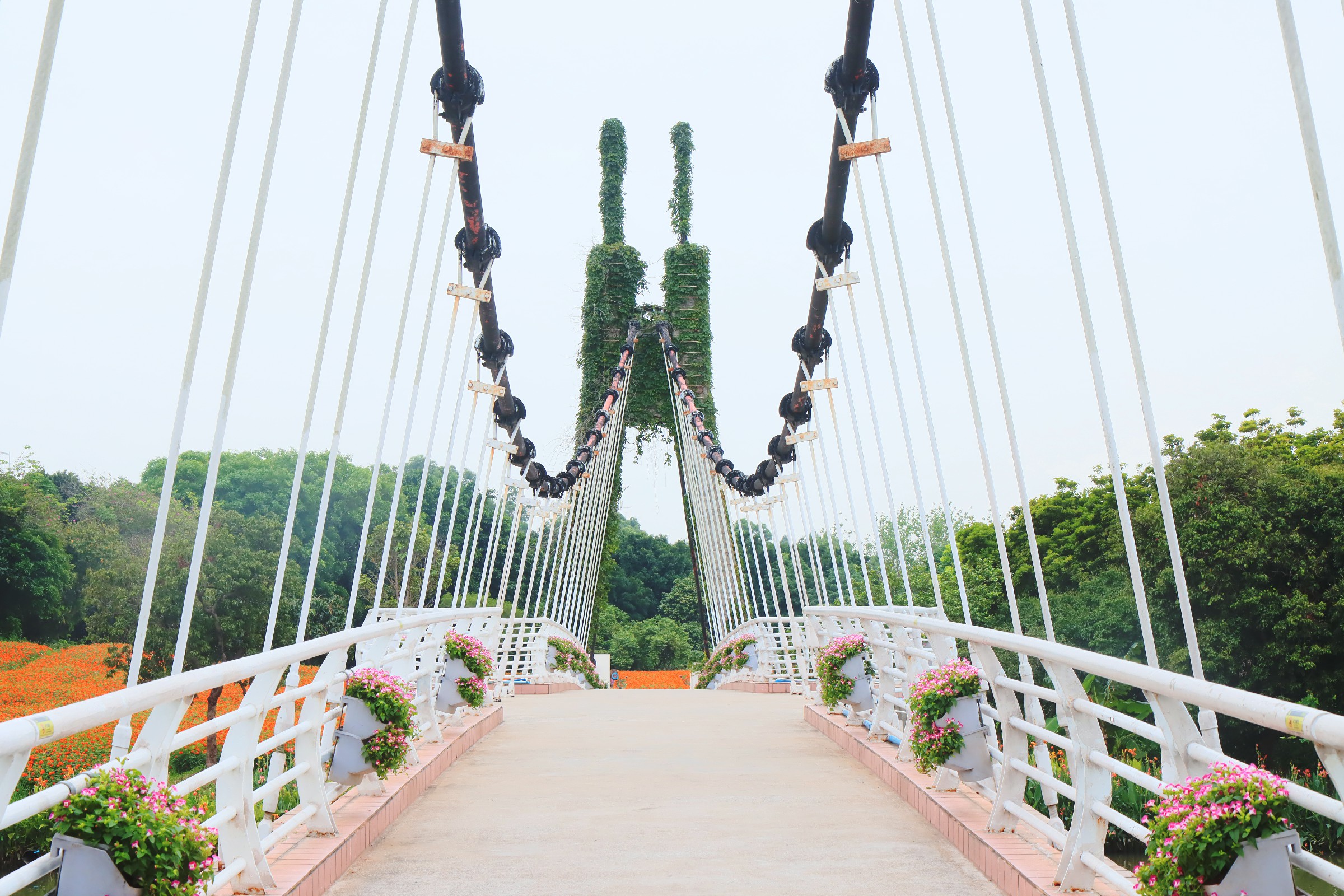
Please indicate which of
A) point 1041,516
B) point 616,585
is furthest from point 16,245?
point 616,585

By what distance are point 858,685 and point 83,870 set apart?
5478 millimetres

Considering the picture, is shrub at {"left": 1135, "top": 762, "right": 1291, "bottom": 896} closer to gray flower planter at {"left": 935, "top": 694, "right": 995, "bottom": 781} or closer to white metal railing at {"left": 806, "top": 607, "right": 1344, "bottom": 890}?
white metal railing at {"left": 806, "top": 607, "right": 1344, "bottom": 890}

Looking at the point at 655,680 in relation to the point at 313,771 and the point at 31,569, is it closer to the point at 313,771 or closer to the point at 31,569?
the point at 31,569

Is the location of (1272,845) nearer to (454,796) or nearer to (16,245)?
(16,245)

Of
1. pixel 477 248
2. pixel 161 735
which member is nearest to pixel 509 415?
pixel 477 248

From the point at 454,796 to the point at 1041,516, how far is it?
101 ft

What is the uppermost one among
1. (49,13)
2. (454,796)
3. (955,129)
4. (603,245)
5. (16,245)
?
(603,245)

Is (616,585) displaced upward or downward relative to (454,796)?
upward

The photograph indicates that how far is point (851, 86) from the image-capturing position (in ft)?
28.5

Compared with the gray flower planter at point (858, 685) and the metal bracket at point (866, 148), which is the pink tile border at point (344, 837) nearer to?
the gray flower planter at point (858, 685)

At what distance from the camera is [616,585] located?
161ft

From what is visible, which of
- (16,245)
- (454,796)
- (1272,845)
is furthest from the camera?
(454,796)

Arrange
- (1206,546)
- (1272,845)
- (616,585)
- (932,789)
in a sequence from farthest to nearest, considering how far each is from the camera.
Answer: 1. (616,585)
2. (1206,546)
3. (932,789)
4. (1272,845)

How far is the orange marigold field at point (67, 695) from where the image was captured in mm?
14844
